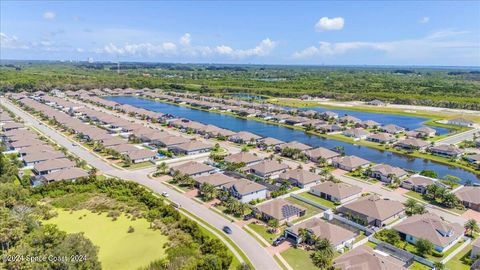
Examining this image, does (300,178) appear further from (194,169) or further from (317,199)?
(194,169)

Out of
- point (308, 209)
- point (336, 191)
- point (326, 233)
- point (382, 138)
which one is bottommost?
point (308, 209)

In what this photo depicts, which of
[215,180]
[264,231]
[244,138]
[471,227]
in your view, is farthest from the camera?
[244,138]

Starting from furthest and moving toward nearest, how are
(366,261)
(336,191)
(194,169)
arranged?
(194,169) → (336,191) → (366,261)

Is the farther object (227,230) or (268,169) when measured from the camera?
(268,169)

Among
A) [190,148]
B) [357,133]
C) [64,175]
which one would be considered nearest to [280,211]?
[190,148]

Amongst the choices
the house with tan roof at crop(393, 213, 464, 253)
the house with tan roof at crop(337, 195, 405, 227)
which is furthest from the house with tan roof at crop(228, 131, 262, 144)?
the house with tan roof at crop(393, 213, 464, 253)

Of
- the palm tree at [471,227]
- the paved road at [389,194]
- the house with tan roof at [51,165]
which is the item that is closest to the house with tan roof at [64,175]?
the house with tan roof at [51,165]

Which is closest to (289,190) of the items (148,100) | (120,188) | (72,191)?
(120,188)
